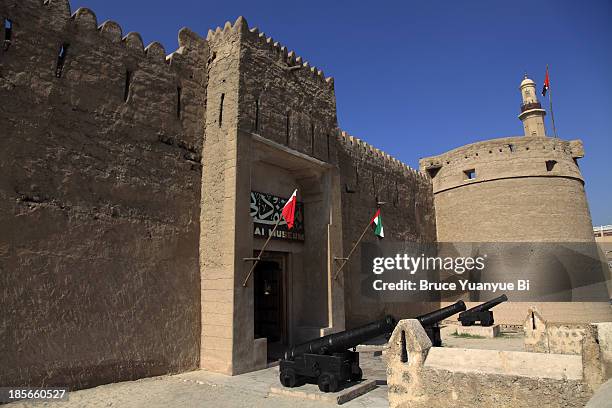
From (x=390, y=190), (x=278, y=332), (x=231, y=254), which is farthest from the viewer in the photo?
(x=390, y=190)

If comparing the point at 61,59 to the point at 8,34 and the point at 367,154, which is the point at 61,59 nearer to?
the point at 8,34

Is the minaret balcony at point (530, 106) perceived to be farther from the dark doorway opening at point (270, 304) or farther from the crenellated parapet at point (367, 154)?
the dark doorway opening at point (270, 304)

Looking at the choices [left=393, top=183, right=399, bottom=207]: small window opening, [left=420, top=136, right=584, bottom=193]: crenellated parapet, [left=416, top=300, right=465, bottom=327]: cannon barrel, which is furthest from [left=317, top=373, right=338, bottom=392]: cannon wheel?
[left=420, top=136, right=584, bottom=193]: crenellated parapet

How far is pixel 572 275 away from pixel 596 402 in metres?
16.0

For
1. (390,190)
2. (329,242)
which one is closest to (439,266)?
(390,190)

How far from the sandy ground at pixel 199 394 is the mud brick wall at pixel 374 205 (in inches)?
210

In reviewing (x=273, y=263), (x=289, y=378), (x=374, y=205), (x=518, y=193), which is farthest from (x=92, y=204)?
(x=518, y=193)

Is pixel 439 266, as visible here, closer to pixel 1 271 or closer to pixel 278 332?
pixel 278 332

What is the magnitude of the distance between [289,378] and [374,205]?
9.03m

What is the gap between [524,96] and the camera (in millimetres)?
26375

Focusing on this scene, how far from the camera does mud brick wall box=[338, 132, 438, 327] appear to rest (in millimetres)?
13711

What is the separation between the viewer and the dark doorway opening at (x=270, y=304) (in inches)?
438

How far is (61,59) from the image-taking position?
7461 millimetres

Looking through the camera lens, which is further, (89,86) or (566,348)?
(566,348)
